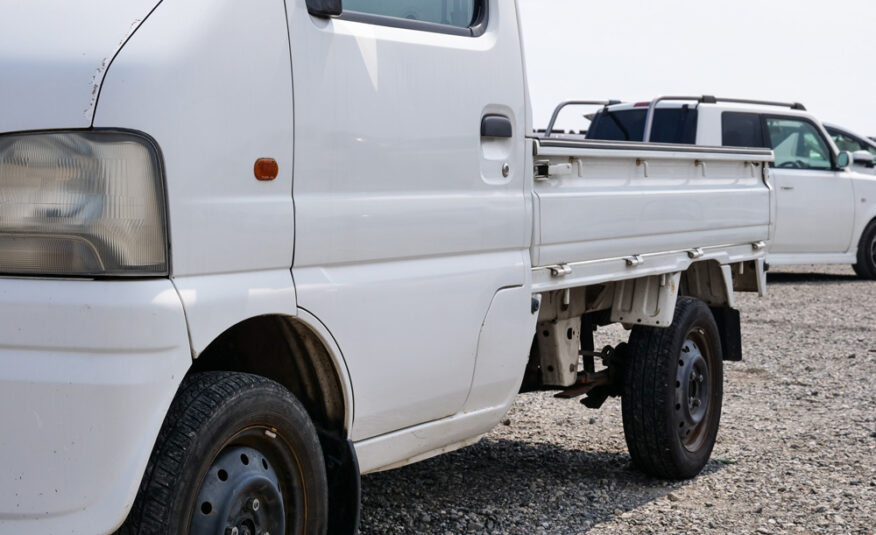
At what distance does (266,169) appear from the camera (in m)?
2.83

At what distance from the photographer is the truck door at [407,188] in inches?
119

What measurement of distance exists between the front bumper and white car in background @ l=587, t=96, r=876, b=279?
951cm

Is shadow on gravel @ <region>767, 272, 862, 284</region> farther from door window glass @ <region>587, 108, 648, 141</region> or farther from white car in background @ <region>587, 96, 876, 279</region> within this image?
door window glass @ <region>587, 108, 648, 141</region>

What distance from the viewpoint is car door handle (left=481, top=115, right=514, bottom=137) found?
370 centimetres

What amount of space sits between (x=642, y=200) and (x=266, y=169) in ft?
7.45

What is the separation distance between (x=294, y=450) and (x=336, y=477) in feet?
0.90

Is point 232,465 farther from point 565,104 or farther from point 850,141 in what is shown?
point 850,141

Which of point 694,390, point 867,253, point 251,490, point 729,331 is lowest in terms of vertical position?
point 867,253

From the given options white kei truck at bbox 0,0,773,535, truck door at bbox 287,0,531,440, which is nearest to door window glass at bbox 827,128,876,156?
white kei truck at bbox 0,0,773,535

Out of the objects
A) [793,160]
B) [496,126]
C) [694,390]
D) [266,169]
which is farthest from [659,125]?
[266,169]

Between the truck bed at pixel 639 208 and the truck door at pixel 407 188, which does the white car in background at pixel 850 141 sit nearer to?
the truck bed at pixel 639 208

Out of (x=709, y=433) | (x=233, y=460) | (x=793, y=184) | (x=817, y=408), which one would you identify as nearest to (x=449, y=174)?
(x=233, y=460)

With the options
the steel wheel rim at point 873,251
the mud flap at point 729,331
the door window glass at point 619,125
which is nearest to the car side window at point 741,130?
the door window glass at point 619,125

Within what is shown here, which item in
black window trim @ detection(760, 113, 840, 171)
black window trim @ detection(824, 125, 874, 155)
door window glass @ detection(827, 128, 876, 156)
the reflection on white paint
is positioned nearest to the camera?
the reflection on white paint
